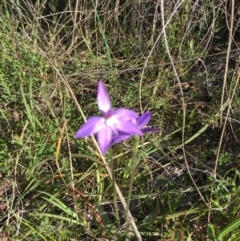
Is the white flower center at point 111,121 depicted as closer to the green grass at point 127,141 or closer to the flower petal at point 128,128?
the flower petal at point 128,128

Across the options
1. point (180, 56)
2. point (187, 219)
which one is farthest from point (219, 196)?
point (180, 56)

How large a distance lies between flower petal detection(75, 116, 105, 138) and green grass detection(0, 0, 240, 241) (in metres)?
0.40

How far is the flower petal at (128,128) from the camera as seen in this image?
1.06 m

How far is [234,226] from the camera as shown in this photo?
4.87 feet

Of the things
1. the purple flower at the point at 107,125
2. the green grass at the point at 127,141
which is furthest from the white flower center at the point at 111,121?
the green grass at the point at 127,141

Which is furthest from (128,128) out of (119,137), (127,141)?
(127,141)

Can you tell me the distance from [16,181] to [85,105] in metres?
0.43

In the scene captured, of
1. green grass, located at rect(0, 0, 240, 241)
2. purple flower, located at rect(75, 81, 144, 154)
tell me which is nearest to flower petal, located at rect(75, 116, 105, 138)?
purple flower, located at rect(75, 81, 144, 154)

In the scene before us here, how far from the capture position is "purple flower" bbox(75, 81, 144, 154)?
1.07 m

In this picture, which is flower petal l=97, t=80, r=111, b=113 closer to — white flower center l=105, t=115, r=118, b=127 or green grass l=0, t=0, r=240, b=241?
white flower center l=105, t=115, r=118, b=127

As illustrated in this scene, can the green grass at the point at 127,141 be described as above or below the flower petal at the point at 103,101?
below

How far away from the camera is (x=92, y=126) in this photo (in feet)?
3.59

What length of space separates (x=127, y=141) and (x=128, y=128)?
0.79 m

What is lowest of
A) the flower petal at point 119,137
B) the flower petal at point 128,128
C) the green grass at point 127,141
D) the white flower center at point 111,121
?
the green grass at point 127,141
